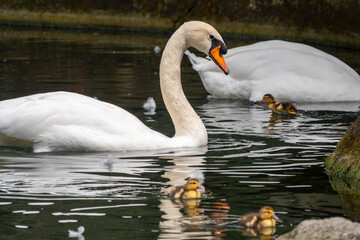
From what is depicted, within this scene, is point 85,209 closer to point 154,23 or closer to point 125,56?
point 125,56

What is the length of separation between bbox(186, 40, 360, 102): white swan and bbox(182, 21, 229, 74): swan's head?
3275 mm

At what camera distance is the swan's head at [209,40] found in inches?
356

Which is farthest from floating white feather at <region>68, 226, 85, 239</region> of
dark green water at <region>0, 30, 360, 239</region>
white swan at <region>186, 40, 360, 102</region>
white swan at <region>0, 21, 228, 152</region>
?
white swan at <region>186, 40, 360, 102</region>

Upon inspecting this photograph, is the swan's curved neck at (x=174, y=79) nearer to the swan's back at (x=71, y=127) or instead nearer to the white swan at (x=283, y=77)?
the swan's back at (x=71, y=127)

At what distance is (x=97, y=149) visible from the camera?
8.40 metres

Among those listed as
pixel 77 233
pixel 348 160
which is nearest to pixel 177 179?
pixel 348 160

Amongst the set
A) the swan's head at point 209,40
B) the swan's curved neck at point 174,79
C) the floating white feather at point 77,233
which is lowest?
the floating white feather at point 77,233

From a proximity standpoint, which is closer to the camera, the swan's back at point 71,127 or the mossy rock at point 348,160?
the mossy rock at point 348,160

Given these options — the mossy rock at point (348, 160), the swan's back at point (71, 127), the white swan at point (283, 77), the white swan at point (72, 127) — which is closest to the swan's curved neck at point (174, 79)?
the white swan at point (72, 127)

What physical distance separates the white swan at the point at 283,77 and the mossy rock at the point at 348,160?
4627 millimetres

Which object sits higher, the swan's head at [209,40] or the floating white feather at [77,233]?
the swan's head at [209,40]

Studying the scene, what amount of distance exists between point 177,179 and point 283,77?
18.0 feet

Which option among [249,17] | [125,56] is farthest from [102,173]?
[249,17]

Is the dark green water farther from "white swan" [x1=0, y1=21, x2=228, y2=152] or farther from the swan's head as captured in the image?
the swan's head
